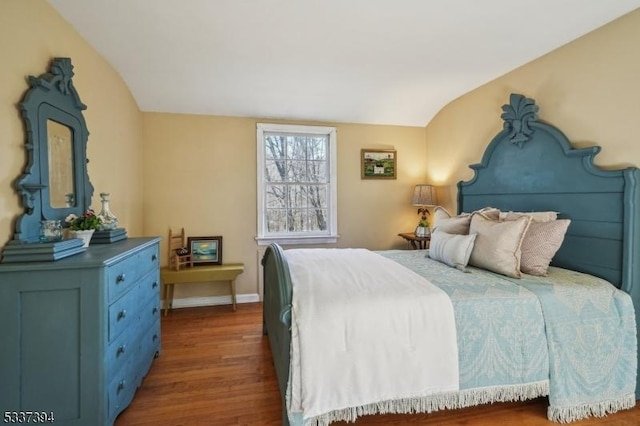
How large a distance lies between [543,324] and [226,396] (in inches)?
75.4

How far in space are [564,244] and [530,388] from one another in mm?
1141

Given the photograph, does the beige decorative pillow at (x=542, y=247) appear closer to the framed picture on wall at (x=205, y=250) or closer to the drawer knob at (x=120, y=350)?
the drawer knob at (x=120, y=350)

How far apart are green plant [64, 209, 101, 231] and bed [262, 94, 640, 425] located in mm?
1214

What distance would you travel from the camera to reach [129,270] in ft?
5.81

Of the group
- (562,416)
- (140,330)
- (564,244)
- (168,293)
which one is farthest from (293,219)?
(562,416)

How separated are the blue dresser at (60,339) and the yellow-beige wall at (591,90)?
3.11m

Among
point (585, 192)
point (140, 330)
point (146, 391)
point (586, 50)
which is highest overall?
point (586, 50)

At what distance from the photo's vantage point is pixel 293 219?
3.82 m

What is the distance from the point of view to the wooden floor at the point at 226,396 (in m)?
1.67

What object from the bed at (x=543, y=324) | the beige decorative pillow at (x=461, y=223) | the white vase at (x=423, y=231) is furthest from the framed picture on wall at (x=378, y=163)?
the bed at (x=543, y=324)

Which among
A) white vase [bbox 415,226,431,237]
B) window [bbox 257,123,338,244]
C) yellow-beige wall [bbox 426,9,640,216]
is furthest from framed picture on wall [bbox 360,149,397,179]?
yellow-beige wall [bbox 426,9,640,216]

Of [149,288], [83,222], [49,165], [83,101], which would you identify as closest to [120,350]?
[149,288]

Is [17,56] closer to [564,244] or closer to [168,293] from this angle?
[168,293]

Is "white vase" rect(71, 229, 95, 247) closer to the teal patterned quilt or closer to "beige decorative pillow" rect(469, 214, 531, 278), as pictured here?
the teal patterned quilt
